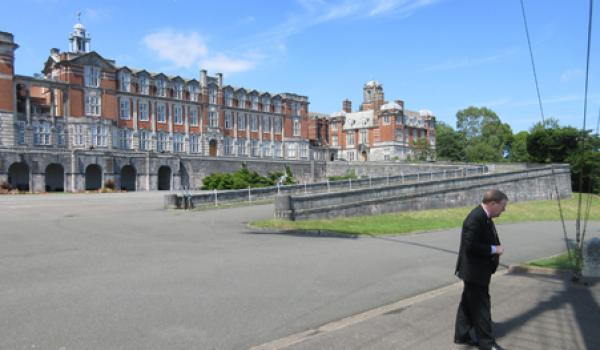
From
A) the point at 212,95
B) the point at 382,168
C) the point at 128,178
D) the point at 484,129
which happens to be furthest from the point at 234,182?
the point at 484,129

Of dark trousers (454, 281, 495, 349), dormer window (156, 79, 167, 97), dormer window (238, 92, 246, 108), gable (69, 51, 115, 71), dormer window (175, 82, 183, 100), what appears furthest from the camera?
dormer window (238, 92, 246, 108)

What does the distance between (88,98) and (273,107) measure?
2902 centimetres

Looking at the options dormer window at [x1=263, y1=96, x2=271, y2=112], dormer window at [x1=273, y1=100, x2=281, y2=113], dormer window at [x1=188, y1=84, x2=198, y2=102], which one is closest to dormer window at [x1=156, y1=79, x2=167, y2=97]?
dormer window at [x1=188, y1=84, x2=198, y2=102]

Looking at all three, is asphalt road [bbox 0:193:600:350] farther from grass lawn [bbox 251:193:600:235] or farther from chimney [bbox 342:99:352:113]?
chimney [bbox 342:99:352:113]

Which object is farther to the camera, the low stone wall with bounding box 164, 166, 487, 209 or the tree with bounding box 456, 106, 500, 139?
the tree with bounding box 456, 106, 500, 139

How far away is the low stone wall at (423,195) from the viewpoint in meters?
21.8

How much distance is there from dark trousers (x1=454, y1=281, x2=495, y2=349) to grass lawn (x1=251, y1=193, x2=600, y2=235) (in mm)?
11036

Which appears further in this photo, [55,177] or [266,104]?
[266,104]

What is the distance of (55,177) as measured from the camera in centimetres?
5112

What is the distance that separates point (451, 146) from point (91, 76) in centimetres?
6343

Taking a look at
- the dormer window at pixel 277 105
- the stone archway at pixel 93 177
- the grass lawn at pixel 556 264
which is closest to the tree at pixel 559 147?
the dormer window at pixel 277 105

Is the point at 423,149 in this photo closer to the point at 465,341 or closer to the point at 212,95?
the point at 212,95

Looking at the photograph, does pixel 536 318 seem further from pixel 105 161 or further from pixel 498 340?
pixel 105 161

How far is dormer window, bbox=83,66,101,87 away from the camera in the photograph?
53.7 meters
